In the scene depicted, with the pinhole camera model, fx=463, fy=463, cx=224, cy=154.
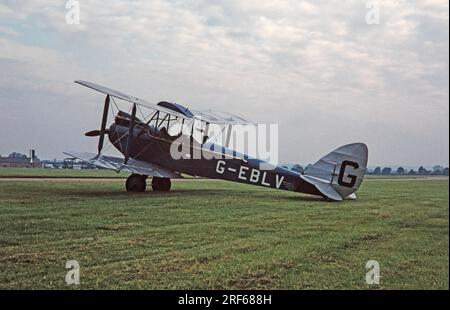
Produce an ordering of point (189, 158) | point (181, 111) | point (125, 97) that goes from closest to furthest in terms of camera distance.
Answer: point (125, 97) → point (181, 111) → point (189, 158)

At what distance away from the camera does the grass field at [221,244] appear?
3.76 metres

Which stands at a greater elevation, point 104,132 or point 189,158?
point 104,132

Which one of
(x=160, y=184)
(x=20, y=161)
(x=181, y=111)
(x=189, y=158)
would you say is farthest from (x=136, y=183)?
(x=20, y=161)

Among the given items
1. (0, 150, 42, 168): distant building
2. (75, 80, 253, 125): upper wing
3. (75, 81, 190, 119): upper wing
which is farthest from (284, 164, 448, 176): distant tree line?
(0, 150, 42, 168): distant building

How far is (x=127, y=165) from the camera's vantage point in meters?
10.4

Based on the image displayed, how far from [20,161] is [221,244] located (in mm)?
5003

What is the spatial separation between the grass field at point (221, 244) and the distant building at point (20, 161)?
678mm

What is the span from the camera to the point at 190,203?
8.09 m

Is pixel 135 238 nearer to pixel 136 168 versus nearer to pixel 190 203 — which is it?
pixel 190 203

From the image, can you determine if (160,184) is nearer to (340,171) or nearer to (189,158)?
(189,158)

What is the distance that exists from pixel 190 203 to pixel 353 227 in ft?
10.5

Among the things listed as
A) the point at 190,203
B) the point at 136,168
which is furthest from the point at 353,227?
the point at 136,168

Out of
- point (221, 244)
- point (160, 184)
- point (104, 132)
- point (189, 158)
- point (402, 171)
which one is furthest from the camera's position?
point (160, 184)

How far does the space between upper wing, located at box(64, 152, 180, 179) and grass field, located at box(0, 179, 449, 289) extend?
2.41m
